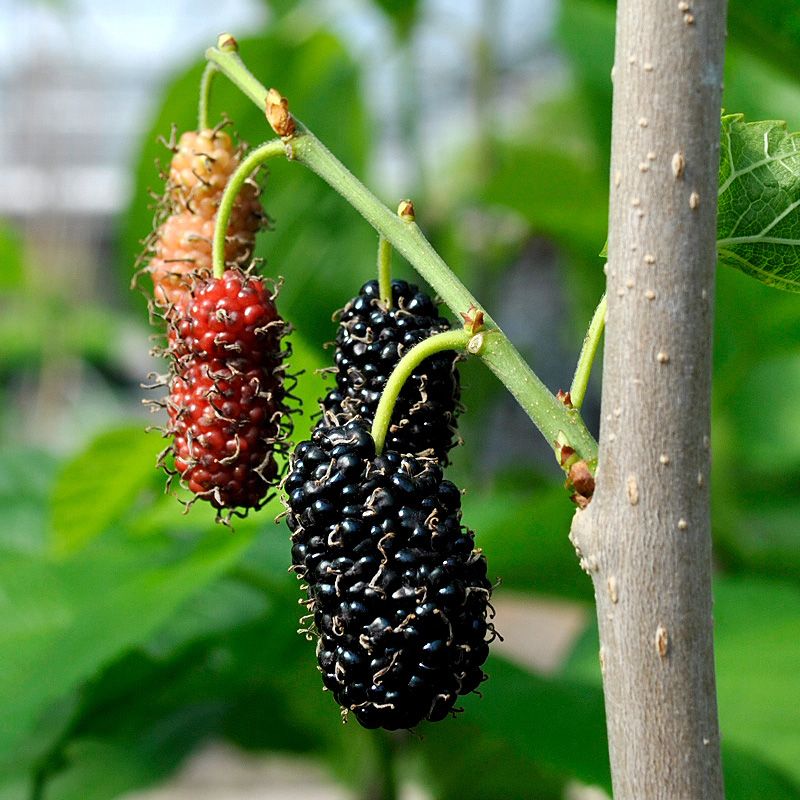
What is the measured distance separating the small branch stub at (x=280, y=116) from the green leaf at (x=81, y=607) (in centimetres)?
34

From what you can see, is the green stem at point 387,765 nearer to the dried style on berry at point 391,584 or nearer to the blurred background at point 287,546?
the blurred background at point 287,546

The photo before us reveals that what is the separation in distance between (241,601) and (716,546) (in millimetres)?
549

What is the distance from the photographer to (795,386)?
1277 mm

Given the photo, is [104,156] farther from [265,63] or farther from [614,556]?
[614,556]

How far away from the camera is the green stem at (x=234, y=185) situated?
42cm

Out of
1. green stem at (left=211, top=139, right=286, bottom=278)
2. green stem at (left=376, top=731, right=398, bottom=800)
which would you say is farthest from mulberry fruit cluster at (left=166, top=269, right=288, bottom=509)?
green stem at (left=376, top=731, right=398, bottom=800)

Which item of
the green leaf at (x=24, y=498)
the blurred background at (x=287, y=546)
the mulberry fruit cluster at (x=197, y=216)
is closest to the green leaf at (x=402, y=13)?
the blurred background at (x=287, y=546)

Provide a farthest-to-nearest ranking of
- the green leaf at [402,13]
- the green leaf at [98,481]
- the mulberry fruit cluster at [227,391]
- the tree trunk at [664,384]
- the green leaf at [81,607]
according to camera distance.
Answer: the green leaf at [402,13] < the green leaf at [98,481] < the green leaf at [81,607] < the mulberry fruit cluster at [227,391] < the tree trunk at [664,384]

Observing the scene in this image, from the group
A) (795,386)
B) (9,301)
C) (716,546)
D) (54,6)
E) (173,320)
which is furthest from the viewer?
(9,301)

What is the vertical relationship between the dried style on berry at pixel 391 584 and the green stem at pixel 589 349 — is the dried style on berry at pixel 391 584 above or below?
below

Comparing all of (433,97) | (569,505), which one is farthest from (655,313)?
(433,97)

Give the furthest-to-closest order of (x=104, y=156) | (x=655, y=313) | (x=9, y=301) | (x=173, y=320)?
(x=104, y=156)
(x=9, y=301)
(x=173, y=320)
(x=655, y=313)

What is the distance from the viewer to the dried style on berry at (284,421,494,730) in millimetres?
394

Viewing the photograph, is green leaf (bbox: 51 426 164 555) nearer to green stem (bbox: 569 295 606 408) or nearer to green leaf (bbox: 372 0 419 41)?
green stem (bbox: 569 295 606 408)
